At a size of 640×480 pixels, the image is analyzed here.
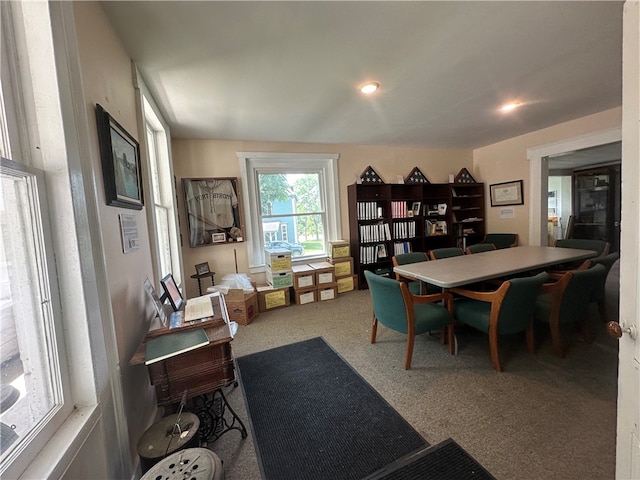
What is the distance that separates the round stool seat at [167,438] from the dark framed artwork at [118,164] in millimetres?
1116

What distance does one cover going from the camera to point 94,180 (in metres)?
1.09

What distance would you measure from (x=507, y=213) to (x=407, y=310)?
12.9 feet

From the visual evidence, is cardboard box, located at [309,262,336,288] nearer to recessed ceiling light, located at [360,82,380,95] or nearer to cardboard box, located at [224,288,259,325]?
cardboard box, located at [224,288,259,325]

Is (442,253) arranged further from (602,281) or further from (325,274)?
(325,274)

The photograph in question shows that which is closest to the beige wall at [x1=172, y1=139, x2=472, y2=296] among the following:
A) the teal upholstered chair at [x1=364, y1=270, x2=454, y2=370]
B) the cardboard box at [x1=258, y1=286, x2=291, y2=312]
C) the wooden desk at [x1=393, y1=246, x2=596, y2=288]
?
the cardboard box at [x1=258, y1=286, x2=291, y2=312]

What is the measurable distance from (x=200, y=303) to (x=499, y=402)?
2.10m

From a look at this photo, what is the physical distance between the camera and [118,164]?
1380 millimetres

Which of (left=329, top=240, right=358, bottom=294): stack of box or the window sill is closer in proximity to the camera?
the window sill

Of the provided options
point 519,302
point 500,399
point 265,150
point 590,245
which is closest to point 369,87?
point 265,150

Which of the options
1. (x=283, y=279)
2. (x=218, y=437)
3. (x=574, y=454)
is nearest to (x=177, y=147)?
(x=283, y=279)

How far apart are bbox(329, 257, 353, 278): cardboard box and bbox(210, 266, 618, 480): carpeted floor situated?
1369 millimetres

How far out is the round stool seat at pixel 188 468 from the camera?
36.8 inches

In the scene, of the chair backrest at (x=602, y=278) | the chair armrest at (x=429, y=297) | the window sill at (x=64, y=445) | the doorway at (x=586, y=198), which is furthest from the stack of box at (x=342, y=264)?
the doorway at (x=586, y=198)

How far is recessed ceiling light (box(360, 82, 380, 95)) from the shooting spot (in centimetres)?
230
